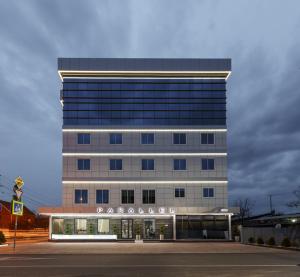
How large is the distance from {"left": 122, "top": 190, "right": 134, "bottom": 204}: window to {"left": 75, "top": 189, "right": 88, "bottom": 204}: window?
4.81 metres

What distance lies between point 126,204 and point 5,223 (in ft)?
203

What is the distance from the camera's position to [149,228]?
6744 centimetres

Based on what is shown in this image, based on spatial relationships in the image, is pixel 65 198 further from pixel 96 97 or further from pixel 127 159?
pixel 96 97

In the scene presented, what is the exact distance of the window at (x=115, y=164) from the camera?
67.4 meters

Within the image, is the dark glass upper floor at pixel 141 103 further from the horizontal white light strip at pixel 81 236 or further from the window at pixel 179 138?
the horizontal white light strip at pixel 81 236

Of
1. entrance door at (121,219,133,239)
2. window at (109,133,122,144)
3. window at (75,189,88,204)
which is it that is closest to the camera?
window at (75,189,88,204)

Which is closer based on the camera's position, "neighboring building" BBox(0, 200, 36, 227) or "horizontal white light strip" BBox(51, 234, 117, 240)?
"horizontal white light strip" BBox(51, 234, 117, 240)

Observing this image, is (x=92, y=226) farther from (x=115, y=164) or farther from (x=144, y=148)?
(x=144, y=148)

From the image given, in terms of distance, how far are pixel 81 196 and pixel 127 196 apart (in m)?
5.86

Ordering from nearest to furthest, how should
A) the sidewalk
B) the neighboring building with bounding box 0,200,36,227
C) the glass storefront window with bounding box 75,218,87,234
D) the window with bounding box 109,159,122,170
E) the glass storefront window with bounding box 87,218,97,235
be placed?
1. the sidewalk
2. the glass storefront window with bounding box 75,218,87,234
3. the glass storefront window with bounding box 87,218,97,235
4. the window with bounding box 109,159,122,170
5. the neighboring building with bounding box 0,200,36,227

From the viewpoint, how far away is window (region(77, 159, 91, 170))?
67.1 meters

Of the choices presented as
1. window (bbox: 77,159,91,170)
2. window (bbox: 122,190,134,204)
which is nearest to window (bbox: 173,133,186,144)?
window (bbox: 122,190,134,204)

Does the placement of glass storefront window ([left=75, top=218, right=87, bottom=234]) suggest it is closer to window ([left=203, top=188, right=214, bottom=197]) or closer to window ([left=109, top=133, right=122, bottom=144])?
window ([left=109, top=133, right=122, bottom=144])

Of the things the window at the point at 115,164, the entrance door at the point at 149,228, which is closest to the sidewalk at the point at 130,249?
the entrance door at the point at 149,228
